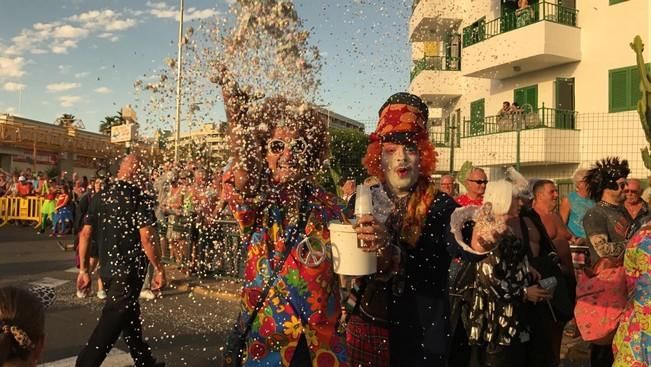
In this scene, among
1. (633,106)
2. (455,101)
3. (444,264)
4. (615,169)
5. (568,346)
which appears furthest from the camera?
(455,101)

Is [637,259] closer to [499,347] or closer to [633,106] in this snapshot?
[499,347]

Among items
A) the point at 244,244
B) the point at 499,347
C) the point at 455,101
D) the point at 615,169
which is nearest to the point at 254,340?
the point at 244,244

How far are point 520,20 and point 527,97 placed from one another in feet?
7.64

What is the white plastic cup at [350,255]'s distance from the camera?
6.90 ft

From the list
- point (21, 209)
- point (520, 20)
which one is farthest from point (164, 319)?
point (21, 209)

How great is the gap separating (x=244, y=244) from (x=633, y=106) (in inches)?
572

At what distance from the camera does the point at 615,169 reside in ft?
17.3

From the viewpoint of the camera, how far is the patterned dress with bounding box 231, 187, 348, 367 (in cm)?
231

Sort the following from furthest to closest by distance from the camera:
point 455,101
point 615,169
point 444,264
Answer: point 455,101 → point 615,169 → point 444,264

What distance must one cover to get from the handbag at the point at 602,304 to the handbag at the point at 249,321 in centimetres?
258

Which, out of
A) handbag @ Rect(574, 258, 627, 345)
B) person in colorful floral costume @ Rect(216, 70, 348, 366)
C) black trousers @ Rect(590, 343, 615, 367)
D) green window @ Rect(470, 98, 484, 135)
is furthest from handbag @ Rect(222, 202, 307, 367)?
green window @ Rect(470, 98, 484, 135)

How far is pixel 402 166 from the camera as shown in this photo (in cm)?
248

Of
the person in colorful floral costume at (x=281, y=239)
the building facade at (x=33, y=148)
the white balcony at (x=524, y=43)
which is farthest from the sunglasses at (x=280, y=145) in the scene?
the building facade at (x=33, y=148)

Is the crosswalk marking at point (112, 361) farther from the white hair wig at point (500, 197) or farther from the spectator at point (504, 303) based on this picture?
the white hair wig at point (500, 197)
